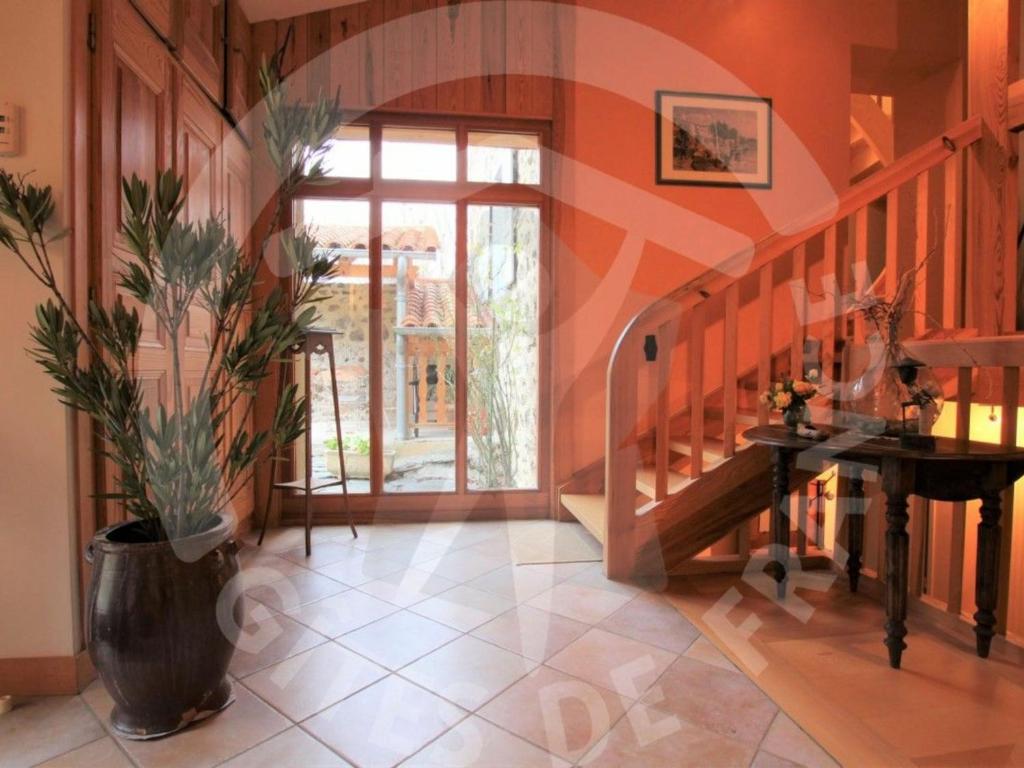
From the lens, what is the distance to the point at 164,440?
158 centimetres

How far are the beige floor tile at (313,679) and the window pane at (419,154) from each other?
269 cm

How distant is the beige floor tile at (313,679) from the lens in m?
1.66

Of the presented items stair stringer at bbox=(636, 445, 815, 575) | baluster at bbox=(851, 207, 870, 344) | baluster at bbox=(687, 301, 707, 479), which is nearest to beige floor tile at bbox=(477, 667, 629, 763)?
stair stringer at bbox=(636, 445, 815, 575)

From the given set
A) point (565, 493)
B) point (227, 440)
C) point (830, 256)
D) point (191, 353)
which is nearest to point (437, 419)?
point (565, 493)

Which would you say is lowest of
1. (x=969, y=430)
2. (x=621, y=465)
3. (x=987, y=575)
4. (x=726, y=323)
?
(x=987, y=575)

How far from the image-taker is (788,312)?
3750 mm

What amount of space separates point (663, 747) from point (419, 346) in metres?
2.63

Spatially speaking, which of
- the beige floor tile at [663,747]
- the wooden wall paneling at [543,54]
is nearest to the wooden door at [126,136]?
the beige floor tile at [663,747]

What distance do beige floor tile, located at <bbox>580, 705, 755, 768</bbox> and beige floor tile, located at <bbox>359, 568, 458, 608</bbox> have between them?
1074mm

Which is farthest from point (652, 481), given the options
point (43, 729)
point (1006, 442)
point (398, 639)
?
point (43, 729)

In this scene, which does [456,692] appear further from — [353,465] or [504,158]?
[504,158]

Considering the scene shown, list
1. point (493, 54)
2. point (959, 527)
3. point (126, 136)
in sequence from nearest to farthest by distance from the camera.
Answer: point (126, 136)
point (959, 527)
point (493, 54)

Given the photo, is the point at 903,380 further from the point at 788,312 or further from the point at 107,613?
the point at 107,613

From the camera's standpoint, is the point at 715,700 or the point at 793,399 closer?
the point at 715,700
